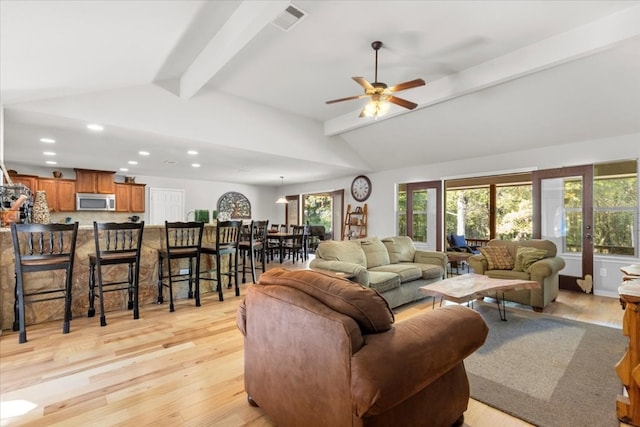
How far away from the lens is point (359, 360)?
1103 millimetres

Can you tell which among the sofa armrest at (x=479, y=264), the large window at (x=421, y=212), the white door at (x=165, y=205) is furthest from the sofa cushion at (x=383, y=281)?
Result: the white door at (x=165, y=205)

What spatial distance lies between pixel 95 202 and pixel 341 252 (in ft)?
21.1

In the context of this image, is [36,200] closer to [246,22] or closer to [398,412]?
[246,22]

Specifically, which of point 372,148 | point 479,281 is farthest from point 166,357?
point 372,148

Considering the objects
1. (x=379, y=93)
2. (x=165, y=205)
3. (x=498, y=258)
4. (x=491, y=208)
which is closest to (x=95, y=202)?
(x=165, y=205)

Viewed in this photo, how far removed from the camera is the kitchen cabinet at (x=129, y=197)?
7.47 m

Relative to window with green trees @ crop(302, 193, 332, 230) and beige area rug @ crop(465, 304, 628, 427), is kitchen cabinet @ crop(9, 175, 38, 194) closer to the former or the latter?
window with green trees @ crop(302, 193, 332, 230)

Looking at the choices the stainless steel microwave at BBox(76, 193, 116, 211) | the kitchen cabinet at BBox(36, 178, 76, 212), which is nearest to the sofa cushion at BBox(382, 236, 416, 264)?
the stainless steel microwave at BBox(76, 193, 116, 211)

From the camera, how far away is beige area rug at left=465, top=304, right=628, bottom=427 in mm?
1742

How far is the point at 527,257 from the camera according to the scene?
3951 millimetres

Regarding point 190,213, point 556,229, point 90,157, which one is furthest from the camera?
point 190,213

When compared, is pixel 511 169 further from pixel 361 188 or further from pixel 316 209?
pixel 316 209

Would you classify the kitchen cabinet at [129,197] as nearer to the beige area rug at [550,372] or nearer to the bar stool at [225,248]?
the bar stool at [225,248]

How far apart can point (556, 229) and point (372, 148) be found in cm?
363
